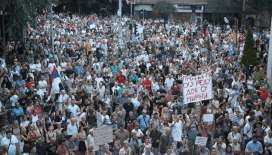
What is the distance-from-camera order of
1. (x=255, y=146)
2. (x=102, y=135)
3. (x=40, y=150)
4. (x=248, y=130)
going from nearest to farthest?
(x=102, y=135)
(x=40, y=150)
(x=255, y=146)
(x=248, y=130)

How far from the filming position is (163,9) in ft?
165

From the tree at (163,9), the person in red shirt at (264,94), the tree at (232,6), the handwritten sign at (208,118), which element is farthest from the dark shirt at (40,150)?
the tree at (163,9)

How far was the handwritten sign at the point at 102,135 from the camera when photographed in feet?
31.6

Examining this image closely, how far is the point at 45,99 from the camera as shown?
13.8 meters

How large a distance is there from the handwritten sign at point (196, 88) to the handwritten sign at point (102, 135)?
2732 millimetres

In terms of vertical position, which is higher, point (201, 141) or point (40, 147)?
point (201, 141)

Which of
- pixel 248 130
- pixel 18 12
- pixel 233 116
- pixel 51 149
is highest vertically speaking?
pixel 18 12

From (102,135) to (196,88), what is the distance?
11.2 feet

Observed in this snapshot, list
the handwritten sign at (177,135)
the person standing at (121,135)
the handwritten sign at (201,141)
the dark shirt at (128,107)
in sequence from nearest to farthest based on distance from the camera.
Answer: the handwritten sign at (201,141) → the handwritten sign at (177,135) → the person standing at (121,135) → the dark shirt at (128,107)

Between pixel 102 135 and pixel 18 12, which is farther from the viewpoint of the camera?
pixel 18 12

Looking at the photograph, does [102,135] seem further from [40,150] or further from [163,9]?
[163,9]

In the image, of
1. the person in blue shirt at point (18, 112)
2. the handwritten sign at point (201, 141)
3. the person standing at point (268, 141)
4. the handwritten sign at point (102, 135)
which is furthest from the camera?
the person in blue shirt at point (18, 112)

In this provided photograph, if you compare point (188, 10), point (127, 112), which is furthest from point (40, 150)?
point (188, 10)

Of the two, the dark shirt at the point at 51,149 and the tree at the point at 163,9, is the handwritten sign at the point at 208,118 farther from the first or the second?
the tree at the point at 163,9
